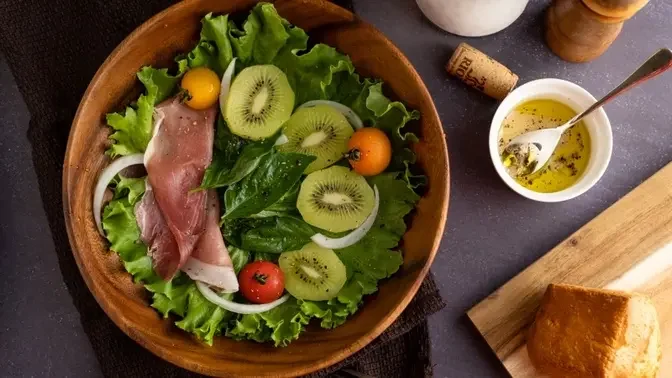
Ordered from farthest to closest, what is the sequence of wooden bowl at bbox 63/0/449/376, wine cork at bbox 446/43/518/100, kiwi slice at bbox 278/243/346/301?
wine cork at bbox 446/43/518/100 → kiwi slice at bbox 278/243/346/301 → wooden bowl at bbox 63/0/449/376

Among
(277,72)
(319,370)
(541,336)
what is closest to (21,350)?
(319,370)

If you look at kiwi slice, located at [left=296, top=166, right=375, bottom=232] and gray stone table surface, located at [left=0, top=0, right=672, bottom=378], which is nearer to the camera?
kiwi slice, located at [left=296, top=166, right=375, bottom=232]

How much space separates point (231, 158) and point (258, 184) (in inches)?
3.5

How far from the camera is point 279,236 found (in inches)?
60.7

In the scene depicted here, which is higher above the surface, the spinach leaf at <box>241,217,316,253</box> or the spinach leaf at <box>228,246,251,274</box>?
the spinach leaf at <box>241,217,316,253</box>

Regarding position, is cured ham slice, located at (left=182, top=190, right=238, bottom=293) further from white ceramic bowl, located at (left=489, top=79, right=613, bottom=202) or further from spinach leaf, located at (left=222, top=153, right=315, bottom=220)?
white ceramic bowl, located at (left=489, top=79, right=613, bottom=202)

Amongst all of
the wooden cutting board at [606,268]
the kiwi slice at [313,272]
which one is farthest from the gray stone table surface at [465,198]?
the kiwi slice at [313,272]

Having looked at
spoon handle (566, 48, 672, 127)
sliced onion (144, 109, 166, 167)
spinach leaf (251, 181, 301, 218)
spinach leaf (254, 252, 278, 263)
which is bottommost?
spinach leaf (254, 252, 278, 263)

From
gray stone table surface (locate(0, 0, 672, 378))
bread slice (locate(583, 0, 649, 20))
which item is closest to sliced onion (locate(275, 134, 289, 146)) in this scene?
gray stone table surface (locate(0, 0, 672, 378))

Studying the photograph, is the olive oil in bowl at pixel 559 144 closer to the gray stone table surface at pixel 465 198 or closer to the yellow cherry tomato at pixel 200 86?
the gray stone table surface at pixel 465 198

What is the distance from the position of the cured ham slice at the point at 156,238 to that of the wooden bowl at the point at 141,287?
2.4 inches

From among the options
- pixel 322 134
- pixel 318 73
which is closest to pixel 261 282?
pixel 322 134

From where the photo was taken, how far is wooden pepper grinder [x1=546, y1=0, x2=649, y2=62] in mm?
1524

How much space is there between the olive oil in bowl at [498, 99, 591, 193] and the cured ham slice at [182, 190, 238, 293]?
0.59 m
